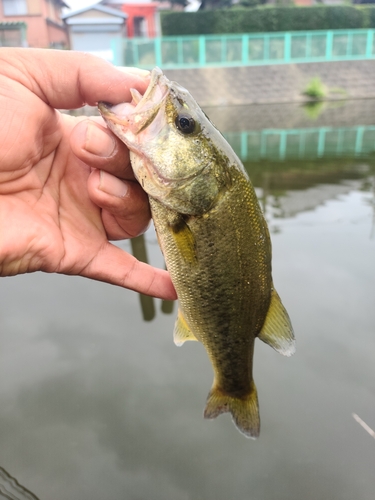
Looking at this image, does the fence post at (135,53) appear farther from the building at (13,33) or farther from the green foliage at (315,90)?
the building at (13,33)

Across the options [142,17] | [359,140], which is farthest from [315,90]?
[142,17]

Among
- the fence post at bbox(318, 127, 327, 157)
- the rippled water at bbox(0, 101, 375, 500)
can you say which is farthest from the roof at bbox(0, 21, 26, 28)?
the rippled water at bbox(0, 101, 375, 500)

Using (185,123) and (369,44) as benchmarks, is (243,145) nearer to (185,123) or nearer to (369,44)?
(185,123)

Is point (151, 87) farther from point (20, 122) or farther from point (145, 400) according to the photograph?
point (145, 400)

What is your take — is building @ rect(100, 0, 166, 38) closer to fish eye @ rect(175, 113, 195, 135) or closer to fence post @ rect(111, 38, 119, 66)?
fence post @ rect(111, 38, 119, 66)

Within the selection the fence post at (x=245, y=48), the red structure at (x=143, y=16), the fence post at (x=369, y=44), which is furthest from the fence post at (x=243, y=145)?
the red structure at (x=143, y=16)

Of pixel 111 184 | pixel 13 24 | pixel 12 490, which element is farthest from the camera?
pixel 13 24

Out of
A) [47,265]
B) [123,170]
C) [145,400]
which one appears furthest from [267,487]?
[123,170]
